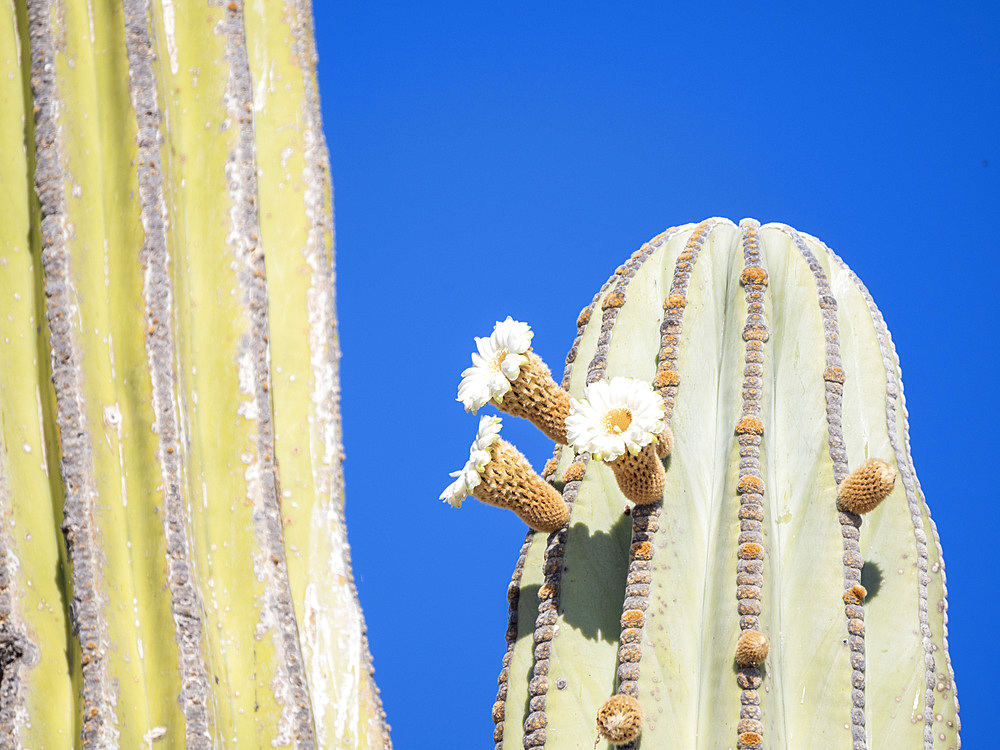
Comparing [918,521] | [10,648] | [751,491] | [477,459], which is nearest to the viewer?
[10,648]

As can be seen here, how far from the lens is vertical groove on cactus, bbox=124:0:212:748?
1.16m

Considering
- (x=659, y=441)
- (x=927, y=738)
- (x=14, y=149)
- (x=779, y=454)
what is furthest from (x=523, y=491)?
(x=14, y=149)

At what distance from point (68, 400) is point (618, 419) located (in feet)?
2.43

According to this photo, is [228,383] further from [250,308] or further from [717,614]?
[717,614]

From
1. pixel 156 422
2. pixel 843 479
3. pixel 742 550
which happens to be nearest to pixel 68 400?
pixel 156 422

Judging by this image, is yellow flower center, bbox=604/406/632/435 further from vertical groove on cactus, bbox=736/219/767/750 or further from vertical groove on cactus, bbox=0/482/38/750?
vertical groove on cactus, bbox=0/482/38/750

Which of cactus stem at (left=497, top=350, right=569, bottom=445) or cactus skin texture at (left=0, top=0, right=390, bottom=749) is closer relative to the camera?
cactus skin texture at (left=0, top=0, right=390, bottom=749)

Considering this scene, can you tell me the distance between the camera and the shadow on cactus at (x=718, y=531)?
4.95 feet

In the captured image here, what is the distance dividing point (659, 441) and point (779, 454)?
255mm

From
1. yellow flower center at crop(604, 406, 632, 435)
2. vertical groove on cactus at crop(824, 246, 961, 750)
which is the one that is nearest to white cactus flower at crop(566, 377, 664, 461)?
yellow flower center at crop(604, 406, 632, 435)

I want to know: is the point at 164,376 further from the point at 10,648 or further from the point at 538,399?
the point at 538,399

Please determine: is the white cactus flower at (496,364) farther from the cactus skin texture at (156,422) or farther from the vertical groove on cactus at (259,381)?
the vertical groove on cactus at (259,381)

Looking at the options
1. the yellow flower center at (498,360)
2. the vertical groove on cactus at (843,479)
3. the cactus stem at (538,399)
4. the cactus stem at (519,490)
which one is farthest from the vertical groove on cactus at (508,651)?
the vertical groove on cactus at (843,479)

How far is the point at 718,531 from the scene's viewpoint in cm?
163
